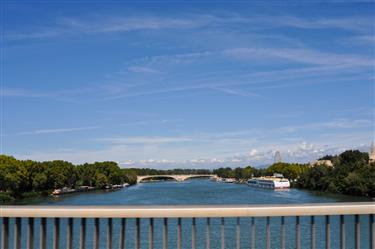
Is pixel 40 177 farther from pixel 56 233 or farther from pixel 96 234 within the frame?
pixel 96 234

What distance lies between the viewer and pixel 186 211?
18.0 feet

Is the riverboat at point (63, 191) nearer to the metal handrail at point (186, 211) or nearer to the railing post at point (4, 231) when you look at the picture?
the railing post at point (4, 231)

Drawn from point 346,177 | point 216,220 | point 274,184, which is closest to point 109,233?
point 216,220

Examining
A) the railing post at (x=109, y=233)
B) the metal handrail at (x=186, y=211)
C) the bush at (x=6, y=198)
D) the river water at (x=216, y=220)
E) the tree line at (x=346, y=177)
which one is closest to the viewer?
the metal handrail at (x=186, y=211)

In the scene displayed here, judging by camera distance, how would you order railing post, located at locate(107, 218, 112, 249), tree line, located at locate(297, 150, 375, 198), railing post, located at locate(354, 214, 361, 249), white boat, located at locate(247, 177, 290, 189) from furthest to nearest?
white boat, located at locate(247, 177, 290, 189), tree line, located at locate(297, 150, 375, 198), railing post, located at locate(354, 214, 361, 249), railing post, located at locate(107, 218, 112, 249)

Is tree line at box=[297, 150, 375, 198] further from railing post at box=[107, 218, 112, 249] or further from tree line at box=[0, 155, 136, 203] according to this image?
railing post at box=[107, 218, 112, 249]

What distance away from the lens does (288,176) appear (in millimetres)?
127000

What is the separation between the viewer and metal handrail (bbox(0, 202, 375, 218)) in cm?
548

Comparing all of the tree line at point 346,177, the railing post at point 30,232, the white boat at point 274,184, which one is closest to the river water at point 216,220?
the railing post at point 30,232

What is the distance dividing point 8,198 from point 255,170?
360ft

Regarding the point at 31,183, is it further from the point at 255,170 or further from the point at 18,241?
the point at 255,170

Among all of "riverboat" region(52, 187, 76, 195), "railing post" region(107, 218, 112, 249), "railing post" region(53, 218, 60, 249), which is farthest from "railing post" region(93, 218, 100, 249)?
"riverboat" region(52, 187, 76, 195)

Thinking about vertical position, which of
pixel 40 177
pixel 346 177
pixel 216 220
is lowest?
pixel 40 177

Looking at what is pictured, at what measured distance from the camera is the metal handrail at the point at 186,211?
18.0ft
